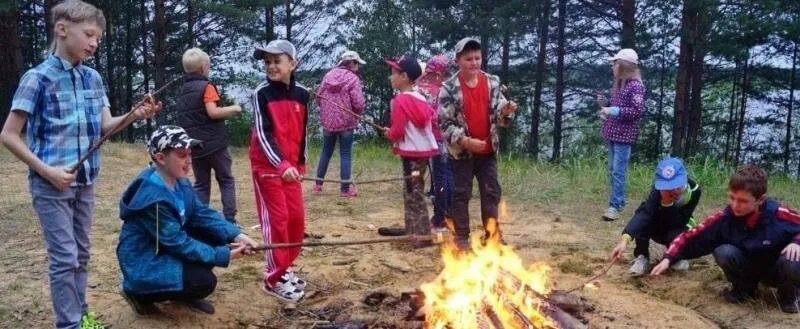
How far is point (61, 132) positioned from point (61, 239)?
1.85 feet

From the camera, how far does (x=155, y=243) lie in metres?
3.91

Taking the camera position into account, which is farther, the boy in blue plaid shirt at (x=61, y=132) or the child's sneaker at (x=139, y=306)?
the child's sneaker at (x=139, y=306)

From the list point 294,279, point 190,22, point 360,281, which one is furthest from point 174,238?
point 190,22

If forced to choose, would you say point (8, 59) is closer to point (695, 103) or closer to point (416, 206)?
point (416, 206)

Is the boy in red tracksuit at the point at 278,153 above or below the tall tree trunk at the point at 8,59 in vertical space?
below

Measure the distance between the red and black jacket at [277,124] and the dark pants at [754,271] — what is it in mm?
3031

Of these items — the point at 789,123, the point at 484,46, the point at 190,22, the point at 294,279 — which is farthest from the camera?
the point at 789,123

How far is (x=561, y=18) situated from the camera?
21422mm

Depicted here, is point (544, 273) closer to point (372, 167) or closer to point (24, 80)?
point (24, 80)

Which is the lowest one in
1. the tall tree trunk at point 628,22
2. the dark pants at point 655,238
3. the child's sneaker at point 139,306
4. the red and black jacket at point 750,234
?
the child's sneaker at point 139,306

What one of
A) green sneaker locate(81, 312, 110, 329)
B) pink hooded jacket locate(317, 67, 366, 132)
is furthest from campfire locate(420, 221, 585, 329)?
pink hooded jacket locate(317, 67, 366, 132)

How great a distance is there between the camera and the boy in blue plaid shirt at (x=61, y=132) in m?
3.38

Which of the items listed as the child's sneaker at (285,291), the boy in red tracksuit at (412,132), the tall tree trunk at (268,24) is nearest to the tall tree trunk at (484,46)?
the tall tree trunk at (268,24)

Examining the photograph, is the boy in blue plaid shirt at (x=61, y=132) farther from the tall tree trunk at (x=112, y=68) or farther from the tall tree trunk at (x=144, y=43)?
the tall tree trunk at (x=112, y=68)
